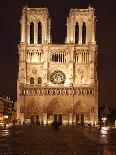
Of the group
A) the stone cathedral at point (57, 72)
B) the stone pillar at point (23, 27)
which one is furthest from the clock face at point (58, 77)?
the stone pillar at point (23, 27)

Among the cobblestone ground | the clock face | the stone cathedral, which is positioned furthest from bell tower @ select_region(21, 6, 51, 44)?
the cobblestone ground

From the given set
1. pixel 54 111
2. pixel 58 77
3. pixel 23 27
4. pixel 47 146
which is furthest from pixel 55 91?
pixel 47 146

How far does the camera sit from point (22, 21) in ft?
335

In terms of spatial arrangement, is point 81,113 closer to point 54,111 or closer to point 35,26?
point 54,111

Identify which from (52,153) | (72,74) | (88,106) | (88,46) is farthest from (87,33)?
(52,153)

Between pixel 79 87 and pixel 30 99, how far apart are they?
1117 centimetres

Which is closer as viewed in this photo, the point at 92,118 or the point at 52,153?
the point at 52,153

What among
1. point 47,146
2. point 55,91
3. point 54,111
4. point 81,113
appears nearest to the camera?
point 47,146

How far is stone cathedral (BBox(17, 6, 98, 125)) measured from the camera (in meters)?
97.8

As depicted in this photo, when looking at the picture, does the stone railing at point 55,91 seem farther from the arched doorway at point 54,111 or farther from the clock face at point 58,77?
the clock face at point 58,77

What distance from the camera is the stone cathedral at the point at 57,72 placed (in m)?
97.8

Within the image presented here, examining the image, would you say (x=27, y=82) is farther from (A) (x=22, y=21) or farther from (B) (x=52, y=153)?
(B) (x=52, y=153)

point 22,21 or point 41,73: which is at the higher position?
point 22,21

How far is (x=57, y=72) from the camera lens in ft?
329
